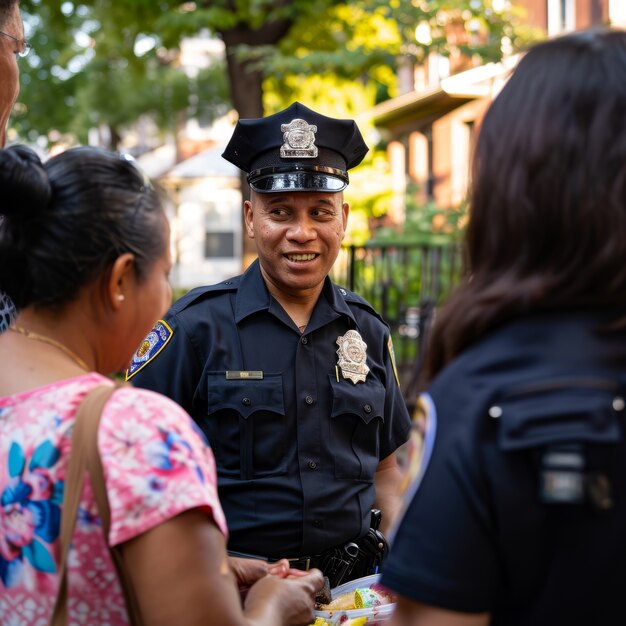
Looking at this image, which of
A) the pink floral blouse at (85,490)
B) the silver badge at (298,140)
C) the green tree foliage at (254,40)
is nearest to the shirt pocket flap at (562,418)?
the pink floral blouse at (85,490)

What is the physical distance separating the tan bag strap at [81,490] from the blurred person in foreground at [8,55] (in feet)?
3.84

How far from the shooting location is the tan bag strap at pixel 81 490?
5.24 feet

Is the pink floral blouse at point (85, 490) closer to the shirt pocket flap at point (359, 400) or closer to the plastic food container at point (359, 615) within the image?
the plastic food container at point (359, 615)

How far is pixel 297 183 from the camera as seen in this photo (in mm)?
3137

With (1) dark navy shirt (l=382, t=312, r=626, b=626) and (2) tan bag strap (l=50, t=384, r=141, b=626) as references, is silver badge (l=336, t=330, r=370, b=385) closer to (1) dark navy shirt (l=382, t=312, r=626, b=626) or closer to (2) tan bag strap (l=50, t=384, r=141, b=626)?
(2) tan bag strap (l=50, t=384, r=141, b=626)

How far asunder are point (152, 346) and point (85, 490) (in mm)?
1421

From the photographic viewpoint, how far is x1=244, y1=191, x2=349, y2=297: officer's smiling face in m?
3.10

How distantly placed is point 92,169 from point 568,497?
41.7 inches

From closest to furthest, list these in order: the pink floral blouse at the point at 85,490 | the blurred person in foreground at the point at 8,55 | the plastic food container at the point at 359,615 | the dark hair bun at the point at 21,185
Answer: the pink floral blouse at the point at 85,490, the dark hair bun at the point at 21,185, the plastic food container at the point at 359,615, the blurred person in foreground at the point at 8,55

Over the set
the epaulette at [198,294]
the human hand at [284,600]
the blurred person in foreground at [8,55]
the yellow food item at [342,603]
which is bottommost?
the yellow food item at [342,603]

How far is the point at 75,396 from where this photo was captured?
66.3 inches

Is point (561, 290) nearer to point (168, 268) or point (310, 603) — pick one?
point (168, 268)

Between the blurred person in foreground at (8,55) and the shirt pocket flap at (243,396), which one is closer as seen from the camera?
the blurred person in foreground at (8,55)

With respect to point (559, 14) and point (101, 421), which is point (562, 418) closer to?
point (101, 421)
